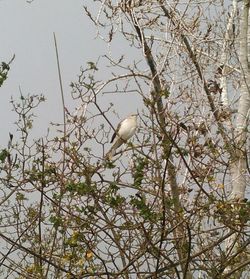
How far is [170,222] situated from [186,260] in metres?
0.27

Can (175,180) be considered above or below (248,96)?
below

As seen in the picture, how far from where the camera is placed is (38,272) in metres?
3.22

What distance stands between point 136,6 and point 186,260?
8.20ft

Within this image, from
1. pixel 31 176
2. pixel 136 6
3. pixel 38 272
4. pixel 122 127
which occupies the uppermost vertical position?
pixel 136 6

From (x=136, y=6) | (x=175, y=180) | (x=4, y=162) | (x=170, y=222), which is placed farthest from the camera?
(x=136, y=6)

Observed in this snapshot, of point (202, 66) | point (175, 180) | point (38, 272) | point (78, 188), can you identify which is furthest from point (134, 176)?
point (202, 66)

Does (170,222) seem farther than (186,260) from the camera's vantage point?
Yes

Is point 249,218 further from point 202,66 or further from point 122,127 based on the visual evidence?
point 202,66

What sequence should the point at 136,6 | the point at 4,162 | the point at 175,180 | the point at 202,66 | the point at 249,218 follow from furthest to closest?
1. the point at 202,66
2. the point at 136,6
3. the point at 175,180
4. the point at 4,162
5. the point at 249,218

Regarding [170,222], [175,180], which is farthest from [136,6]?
[170,222]

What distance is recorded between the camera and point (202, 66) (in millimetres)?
5539

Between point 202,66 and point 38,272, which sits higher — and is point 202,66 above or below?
above

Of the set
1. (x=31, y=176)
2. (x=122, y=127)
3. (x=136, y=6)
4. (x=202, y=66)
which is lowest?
(x=31, y=176)

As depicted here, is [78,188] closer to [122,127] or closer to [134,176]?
[134,176]
